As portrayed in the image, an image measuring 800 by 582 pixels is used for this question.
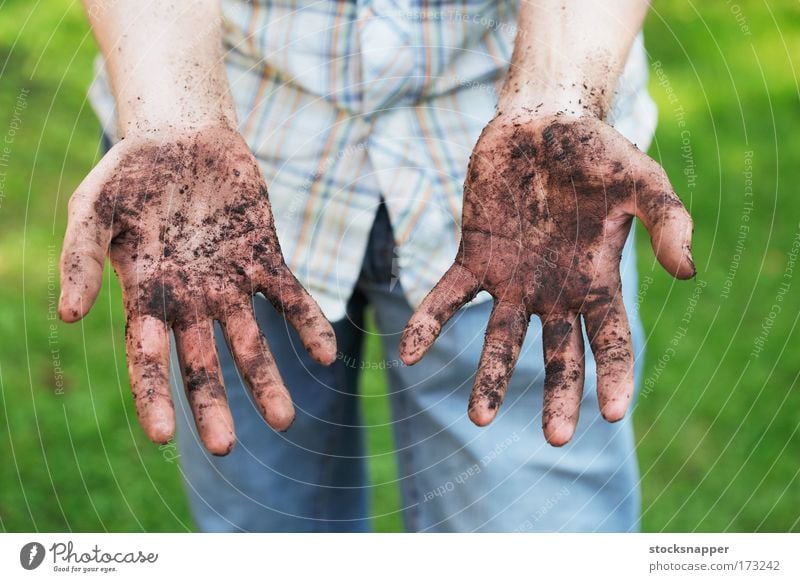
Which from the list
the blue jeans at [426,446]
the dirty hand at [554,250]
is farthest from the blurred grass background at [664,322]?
the dirty hand at [554,250]

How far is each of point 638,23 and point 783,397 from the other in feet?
2.30

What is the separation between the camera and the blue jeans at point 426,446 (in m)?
0.69

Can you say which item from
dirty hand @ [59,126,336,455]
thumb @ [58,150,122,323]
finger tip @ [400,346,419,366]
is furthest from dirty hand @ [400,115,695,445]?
thumb @ [58,150,122,323]

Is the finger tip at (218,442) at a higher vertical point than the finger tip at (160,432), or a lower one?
lower

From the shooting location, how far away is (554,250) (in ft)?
1.99

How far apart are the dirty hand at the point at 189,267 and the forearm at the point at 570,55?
0.20 metres

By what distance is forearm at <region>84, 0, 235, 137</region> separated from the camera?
0.62m

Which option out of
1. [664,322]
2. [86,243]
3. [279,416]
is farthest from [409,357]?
[664,322]

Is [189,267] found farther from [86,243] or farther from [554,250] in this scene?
[554,250]

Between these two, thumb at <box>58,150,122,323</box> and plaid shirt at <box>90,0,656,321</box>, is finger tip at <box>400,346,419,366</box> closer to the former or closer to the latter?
plaid shirt at <box>90,0,656,321</box>

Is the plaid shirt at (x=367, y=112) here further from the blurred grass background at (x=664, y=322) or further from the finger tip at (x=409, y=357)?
the blurred grass background at (x=664, y=322)

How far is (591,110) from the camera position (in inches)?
24.3

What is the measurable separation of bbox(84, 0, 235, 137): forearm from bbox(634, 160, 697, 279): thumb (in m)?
0.30

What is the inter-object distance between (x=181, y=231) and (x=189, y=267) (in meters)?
0.03
